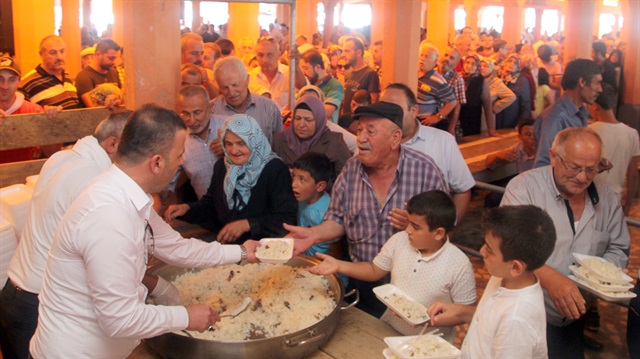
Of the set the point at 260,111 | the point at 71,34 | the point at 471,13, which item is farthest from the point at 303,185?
the point at 471,13

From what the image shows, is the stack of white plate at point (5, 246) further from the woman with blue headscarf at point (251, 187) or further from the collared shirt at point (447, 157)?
the collared shirt at point (447, 157)

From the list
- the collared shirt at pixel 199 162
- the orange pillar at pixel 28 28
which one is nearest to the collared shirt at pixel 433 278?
the collared shirt at pixel 199 162

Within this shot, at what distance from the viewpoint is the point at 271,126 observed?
594 centimetres

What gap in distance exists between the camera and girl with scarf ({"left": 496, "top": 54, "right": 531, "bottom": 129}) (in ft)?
35.0

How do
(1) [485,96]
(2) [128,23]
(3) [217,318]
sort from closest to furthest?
(3) [217,318]
(2) [128,23]
(1) [485,96]

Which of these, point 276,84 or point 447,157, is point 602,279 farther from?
point 276,84

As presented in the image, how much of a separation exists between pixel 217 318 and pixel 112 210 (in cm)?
72

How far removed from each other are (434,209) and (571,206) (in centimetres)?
90

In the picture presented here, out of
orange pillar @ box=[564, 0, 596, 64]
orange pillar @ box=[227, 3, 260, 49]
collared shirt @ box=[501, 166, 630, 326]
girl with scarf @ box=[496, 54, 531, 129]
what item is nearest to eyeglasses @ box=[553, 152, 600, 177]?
collared shirt @ box=[501, 166, 630, 326]

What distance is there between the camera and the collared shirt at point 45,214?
314 centimetres

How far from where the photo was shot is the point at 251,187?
4.47m

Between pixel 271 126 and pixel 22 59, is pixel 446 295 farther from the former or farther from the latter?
pixel 22 59

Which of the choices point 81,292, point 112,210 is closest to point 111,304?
point 81,292

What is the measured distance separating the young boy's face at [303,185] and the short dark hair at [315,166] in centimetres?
2
